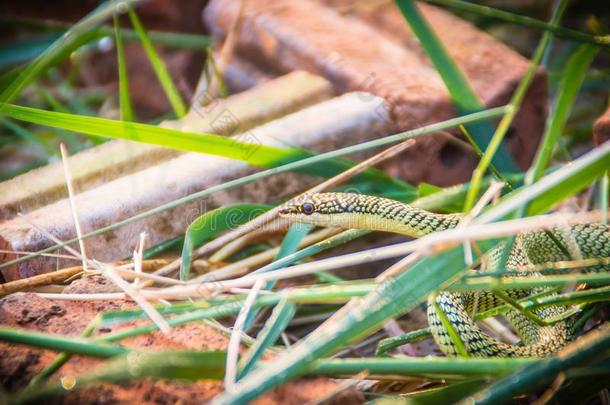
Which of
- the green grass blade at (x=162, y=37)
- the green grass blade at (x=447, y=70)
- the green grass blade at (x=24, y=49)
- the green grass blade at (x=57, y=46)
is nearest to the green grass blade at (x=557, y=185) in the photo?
the green grass blade at (x=447, y=70)

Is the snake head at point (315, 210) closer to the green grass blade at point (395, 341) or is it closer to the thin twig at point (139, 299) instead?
the green grass blade at point (395, 341)

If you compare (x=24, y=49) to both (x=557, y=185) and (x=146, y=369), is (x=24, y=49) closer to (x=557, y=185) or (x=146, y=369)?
(x=146, y=369)

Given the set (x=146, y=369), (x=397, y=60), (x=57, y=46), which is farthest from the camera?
(x=397, y=60)

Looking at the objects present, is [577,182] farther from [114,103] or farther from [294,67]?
[114,103]

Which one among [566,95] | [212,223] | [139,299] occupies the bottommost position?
[139,299]

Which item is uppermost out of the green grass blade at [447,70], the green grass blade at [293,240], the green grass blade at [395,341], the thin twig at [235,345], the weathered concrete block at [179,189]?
the green grass blade at [447,70]

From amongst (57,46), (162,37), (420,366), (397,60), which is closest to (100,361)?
(420,366)
